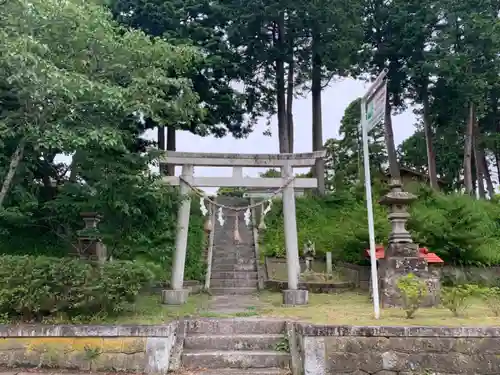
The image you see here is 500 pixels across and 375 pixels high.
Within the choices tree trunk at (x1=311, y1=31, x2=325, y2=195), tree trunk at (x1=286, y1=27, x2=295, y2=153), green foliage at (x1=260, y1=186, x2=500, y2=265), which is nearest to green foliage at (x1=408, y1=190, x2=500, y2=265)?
green foliage at (x1=260, y1=186, x2=500, y2=265)

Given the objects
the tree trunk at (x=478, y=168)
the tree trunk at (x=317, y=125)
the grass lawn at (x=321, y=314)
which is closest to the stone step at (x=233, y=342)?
the grass lawn at (x=321, y=314)

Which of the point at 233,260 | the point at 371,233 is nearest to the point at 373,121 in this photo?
the point at 371,233

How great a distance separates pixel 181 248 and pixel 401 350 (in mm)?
5222

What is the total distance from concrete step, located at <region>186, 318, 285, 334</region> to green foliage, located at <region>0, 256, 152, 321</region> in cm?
105

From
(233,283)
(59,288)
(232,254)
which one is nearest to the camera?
(59,288)

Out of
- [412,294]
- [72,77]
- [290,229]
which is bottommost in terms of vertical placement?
[412,294]

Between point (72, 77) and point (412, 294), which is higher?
point (72, 77)

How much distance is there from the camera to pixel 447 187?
82.3 feet

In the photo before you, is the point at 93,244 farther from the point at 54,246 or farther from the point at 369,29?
the point at 369,29

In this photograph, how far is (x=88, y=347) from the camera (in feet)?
17.7

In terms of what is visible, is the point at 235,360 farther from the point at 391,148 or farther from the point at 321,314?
the point at 391,148

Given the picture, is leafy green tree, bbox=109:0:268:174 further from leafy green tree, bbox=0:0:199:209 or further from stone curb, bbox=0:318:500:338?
stone curb, bbox=0:318:500:338

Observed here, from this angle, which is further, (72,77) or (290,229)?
(290,229)

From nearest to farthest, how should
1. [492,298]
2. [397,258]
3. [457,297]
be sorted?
[457,297], [492,298], [397,258]
